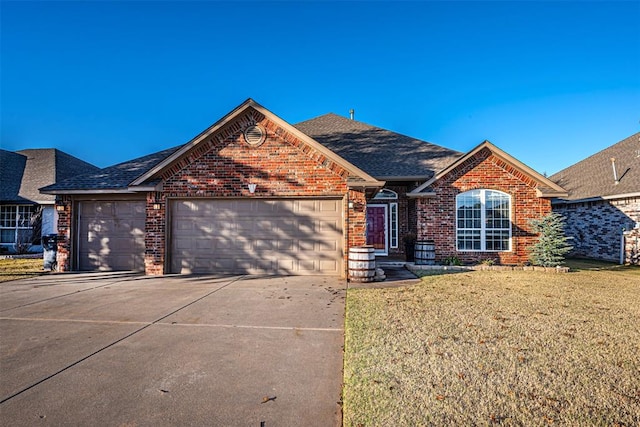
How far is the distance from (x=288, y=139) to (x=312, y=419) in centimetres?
796

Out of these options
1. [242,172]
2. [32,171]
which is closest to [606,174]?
[242,172]

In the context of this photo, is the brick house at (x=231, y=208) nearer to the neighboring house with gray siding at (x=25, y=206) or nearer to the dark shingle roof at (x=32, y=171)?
the neighboring house with gray siding at (x=25, y=206)

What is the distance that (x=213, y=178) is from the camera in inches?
383

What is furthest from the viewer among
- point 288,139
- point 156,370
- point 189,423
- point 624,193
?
point 624,193

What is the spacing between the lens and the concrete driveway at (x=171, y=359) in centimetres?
280

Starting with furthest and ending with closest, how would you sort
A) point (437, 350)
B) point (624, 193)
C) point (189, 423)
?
point (624, 193)
point (437, 350)
point (189, 423)

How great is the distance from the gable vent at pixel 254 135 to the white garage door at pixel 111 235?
421 centimetres

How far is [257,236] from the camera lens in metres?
9.72

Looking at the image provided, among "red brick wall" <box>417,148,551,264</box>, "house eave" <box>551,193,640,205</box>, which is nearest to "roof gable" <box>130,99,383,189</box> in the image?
"red brick wall" <box>417,148,551,264</box>

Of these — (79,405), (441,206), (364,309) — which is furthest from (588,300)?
(79,405)

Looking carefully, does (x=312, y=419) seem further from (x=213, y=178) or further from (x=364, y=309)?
(x=213, y=178)

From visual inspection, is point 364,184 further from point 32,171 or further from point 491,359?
point 32,171

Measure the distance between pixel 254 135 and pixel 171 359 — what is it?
7172mm

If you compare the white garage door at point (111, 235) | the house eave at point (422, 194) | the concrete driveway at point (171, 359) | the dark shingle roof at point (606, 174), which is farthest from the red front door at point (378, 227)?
the dark shingle roof at point (606, 174)
